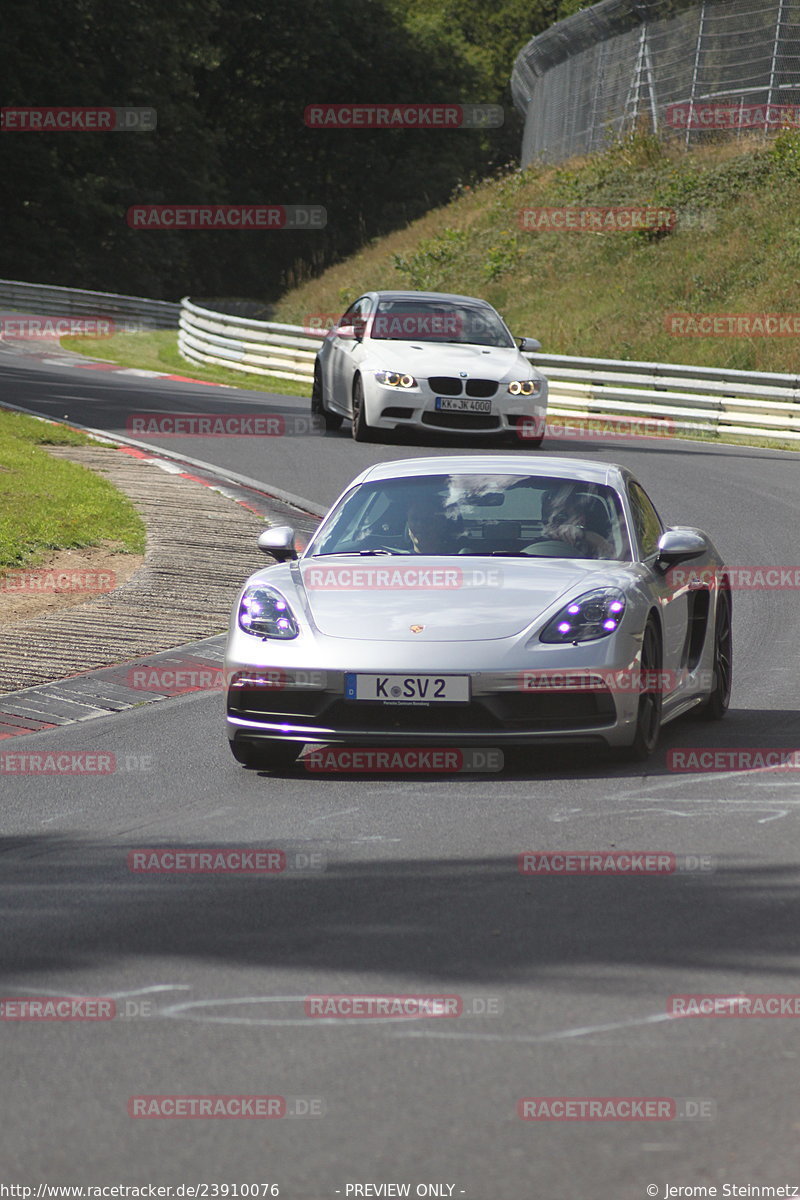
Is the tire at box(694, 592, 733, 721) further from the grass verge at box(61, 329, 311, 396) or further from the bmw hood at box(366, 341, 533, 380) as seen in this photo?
the grass verge at box(61, 329, 311, 396)

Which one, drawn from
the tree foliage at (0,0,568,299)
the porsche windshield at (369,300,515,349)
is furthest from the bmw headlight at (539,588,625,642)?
the tree foliage at (0,0,568,299)

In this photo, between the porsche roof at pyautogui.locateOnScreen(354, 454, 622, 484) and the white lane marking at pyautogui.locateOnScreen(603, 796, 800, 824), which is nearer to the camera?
the white lane marking at pyautogui.locateOnScreen(603, 796, 800, 824)

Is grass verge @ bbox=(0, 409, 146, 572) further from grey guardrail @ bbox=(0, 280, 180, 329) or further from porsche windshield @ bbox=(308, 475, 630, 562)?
grey guardrail @ bbox=(0, 280, 180, 329)

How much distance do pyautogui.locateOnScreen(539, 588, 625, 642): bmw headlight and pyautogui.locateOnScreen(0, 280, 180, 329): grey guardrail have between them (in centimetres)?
3882

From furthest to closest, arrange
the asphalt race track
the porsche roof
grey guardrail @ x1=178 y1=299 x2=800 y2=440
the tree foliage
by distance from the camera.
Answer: the tree foliage → grey guardrail @ x1=178 y1=299 x2=800 y2=440 → the porsche roof → the asphalt race track

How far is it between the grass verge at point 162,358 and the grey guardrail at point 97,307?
22.9 inches

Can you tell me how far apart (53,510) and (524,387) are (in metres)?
7.44

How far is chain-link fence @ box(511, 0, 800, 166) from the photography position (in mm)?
37656

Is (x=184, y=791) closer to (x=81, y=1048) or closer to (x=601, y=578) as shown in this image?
(x=601, y=578)

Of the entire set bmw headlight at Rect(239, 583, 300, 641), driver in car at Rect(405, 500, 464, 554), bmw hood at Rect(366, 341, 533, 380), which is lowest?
bmw headlight at Rect(239, 583, 300, 641)

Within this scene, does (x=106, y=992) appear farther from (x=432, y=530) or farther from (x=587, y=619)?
(x=432, y=530)

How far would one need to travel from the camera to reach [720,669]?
29.8ft

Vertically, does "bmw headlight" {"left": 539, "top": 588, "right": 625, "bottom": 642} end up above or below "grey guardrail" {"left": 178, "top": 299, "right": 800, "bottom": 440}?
below

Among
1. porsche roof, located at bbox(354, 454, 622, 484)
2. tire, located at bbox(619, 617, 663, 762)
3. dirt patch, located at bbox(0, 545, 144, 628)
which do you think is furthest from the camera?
dirt patch, located at bbox(0, 545, 144, 628)
